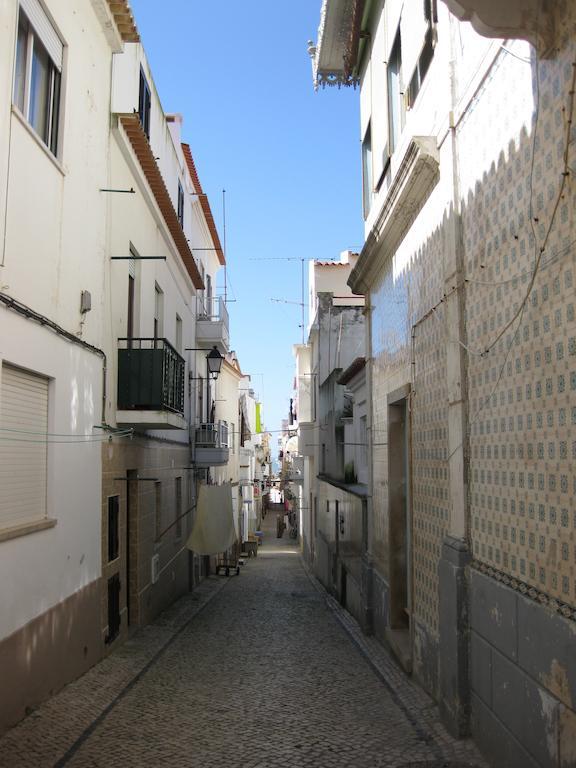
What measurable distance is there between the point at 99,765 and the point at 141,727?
96cm

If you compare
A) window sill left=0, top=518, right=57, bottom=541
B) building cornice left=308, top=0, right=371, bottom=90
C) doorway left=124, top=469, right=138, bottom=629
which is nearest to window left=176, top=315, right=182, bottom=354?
doorway left=124, top=469, right=138, bottom=629

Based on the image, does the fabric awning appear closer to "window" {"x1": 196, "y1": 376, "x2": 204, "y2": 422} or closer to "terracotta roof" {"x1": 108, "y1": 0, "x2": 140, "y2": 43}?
"window" {"x1": 196, "y1": 376, "x2": 204, "y2": 422}

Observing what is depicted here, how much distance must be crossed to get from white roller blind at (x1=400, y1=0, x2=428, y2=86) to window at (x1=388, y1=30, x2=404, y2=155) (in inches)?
15.5

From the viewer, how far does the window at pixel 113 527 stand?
31.9 feet

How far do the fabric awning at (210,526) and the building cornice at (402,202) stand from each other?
583 centimetres

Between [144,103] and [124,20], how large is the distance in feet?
8.91

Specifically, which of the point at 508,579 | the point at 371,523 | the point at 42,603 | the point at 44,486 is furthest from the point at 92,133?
the point at 508,579

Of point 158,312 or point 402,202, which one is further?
point 158,312

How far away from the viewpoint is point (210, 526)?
14.5 meters

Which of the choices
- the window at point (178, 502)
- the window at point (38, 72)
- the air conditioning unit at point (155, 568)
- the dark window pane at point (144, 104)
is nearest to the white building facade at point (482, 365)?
the window at point (38, 72)

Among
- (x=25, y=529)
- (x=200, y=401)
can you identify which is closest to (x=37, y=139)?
(x=25, y=529)

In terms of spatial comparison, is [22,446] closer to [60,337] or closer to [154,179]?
[60,337]

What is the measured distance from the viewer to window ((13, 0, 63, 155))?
661cm

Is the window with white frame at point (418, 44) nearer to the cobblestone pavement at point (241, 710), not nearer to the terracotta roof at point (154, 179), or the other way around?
the terracotta roof at point (154, 179)
